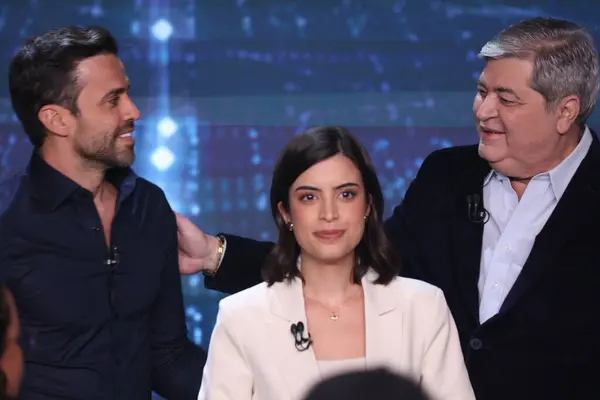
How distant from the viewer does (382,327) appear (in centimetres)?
284

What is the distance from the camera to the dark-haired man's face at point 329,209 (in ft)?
9.25

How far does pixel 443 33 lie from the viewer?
14.6ft

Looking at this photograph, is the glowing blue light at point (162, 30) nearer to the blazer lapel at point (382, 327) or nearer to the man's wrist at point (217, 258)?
the man's wrist at point (217, 258)

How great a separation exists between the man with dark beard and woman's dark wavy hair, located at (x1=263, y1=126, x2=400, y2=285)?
438mm

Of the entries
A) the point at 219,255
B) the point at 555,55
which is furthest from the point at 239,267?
the point at 555,55

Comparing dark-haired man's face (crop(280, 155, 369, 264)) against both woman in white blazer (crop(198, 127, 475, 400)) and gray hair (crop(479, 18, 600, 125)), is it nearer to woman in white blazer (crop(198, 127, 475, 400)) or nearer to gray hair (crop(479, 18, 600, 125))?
woman in white blazer (crop(198, 127, 475, 400))

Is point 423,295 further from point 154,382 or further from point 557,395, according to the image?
point 154,382

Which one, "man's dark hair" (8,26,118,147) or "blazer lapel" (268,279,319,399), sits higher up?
"man's dark hair" (8,26,118,147)

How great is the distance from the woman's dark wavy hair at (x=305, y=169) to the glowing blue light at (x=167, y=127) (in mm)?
1541

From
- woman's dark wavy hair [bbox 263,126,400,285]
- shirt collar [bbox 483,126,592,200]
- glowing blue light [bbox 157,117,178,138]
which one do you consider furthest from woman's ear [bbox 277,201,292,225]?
glowing blue light [bbox 157,117,178,138]

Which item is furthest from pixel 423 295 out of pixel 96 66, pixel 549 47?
pixel 96 66

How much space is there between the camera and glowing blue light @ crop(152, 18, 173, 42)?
4.45 meters

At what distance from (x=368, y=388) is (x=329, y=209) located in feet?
4.38

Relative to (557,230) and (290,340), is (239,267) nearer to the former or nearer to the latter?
(290,340)
